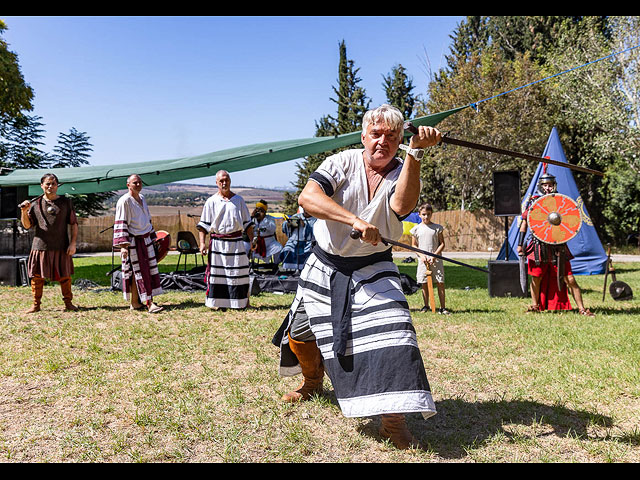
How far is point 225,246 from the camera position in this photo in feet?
23.4

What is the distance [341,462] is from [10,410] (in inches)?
86.7

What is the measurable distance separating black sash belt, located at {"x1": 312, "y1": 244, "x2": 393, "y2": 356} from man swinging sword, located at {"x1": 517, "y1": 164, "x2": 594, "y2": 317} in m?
4.05

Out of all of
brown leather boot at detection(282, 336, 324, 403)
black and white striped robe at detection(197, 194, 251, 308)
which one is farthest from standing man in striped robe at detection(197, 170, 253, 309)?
brown leather boot at detection(282, 336, 324, 403)

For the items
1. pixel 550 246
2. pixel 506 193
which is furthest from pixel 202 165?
pixel 550 246

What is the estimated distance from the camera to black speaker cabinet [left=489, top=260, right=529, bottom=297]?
8398mm

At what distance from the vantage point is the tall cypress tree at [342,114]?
3444 centimetres

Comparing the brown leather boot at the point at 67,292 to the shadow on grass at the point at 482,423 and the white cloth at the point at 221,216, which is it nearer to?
the white cloth at the point at 221,216

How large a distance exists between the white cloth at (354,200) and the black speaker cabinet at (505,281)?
6.17 metres

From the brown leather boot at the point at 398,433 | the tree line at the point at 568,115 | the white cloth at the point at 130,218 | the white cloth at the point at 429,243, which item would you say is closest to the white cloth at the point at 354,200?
the brown leather boot at the point at 398,433

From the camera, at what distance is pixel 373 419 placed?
10.2 feet

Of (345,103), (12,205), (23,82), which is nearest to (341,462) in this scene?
(12,205)

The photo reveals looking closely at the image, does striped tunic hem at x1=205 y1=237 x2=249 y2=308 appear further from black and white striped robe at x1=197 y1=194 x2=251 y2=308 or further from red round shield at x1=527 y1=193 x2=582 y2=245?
red round shield at x1=527 y1=193 x2=582 y2=245

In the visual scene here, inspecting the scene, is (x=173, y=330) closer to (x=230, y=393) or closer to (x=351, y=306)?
(x=230, y=393)

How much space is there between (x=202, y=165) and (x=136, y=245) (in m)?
2.76
